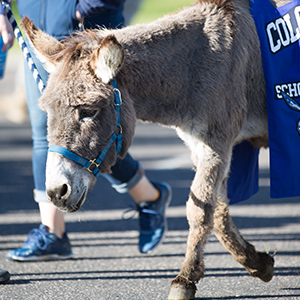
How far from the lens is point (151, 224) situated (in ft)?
11.6

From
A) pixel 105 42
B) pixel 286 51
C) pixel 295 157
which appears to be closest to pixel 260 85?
pixel 286 51

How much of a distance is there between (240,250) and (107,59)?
156 centimetres

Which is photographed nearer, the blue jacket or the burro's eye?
the burro's eye

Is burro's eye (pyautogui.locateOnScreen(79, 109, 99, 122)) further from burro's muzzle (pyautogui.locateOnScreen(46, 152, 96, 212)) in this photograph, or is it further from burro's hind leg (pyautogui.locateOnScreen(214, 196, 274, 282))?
burro's hind leg (pyautogui.locateOnScreen(214, 196, 274, 282))

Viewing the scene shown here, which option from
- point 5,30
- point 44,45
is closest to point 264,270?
point 44,45

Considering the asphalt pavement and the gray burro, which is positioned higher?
the gray burro

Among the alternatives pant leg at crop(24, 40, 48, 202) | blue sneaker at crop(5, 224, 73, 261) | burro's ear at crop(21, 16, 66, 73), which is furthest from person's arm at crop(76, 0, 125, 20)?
blue sneaker at crop(5, 224, 73, 261)

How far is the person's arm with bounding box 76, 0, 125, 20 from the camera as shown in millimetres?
2834

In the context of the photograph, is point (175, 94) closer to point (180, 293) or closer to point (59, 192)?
point (59, 192)

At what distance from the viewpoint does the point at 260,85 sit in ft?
9.40

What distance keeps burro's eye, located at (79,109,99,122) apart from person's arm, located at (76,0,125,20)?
0.90 m

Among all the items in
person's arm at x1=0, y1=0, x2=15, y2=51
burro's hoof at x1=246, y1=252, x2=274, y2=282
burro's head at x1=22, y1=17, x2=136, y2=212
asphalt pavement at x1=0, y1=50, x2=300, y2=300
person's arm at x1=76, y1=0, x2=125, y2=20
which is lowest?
asphalt pavement at x1=0, y1=50, x2=300, y2=300

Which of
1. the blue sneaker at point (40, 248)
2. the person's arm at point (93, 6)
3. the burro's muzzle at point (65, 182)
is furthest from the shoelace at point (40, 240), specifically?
the person's arm at point (93, 6)

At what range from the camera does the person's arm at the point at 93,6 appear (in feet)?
9.30
